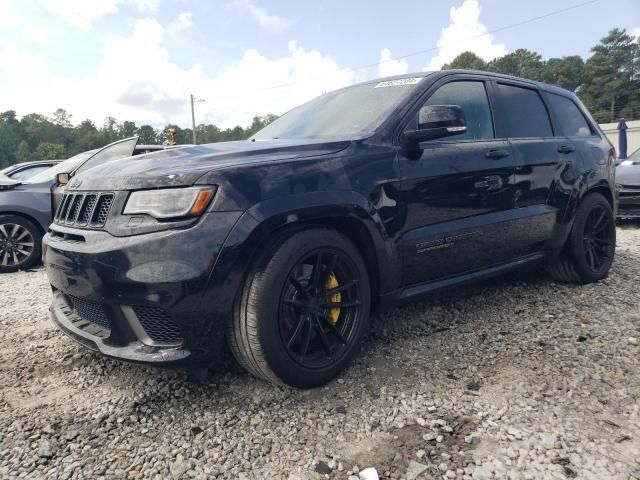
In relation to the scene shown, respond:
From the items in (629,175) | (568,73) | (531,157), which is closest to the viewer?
(531,157)

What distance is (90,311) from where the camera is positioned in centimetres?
220

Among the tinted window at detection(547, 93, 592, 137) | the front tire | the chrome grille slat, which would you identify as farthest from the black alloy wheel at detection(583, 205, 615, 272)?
the chrome grille slat

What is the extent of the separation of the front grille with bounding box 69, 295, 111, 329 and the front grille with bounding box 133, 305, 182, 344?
0.21 metres

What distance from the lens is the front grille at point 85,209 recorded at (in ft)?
7.02

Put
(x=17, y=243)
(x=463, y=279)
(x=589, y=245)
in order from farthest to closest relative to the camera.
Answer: (x=17, y=243) → (x=589, y=245) → (x=463, y=279)

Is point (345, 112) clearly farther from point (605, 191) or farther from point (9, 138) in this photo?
point (9, 138)

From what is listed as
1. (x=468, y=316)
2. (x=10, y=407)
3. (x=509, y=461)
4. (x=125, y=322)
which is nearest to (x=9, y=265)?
(x=10, y=407)

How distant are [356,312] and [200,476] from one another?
1096 millimetres

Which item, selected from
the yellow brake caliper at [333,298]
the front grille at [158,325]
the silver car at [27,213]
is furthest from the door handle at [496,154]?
the silver car at [27,213]

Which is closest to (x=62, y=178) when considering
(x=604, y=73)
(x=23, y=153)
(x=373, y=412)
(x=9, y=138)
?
(x=373, y=412)

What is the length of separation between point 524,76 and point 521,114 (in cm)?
7895

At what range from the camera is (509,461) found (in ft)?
5.69

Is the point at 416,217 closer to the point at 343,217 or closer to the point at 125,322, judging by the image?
the point at 343,217

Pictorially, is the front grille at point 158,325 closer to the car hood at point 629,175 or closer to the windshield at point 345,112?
the windshield at point 345,112
